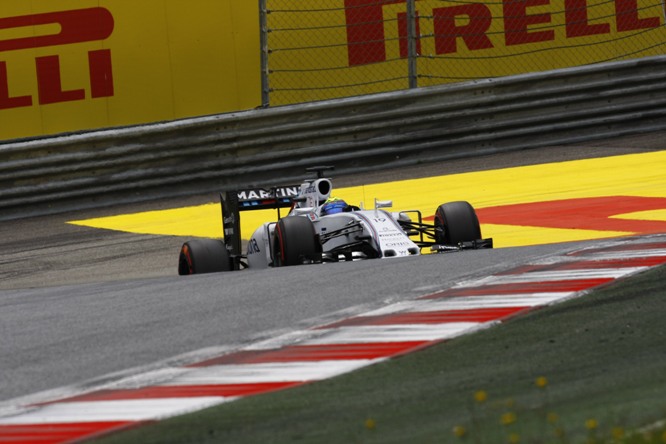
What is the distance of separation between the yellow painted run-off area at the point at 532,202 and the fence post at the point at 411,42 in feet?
4.16

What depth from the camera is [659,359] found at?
18.6ft

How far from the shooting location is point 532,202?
46.4ft

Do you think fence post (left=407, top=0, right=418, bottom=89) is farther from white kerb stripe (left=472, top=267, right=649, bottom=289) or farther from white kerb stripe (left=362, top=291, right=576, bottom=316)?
white kerb stripe (left=362, top=291, right=576, bottom=316)

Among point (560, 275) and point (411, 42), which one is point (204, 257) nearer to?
point (560, 275)

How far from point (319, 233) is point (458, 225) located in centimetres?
118

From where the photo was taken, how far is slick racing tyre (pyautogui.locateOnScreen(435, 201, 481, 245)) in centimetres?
1105

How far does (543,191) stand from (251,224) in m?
3.12

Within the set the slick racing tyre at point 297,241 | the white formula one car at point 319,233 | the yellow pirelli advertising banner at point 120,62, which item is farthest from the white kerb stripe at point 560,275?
the yellow pirelli advertising banner at point 120,62

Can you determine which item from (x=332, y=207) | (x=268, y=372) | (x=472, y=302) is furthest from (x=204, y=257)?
(x=268, y=372)

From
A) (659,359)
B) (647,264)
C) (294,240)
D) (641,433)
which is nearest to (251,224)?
(294,240)

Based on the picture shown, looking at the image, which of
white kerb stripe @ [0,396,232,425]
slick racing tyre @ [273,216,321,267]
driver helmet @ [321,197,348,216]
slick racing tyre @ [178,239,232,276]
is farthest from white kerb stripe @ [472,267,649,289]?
slick racing tyre @ [178,239,232,276]

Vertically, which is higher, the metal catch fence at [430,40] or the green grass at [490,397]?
the metal catch fence at [430,40]

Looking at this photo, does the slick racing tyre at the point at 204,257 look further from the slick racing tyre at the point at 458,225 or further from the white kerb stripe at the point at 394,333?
the white kerb stripe at the point at 394,333

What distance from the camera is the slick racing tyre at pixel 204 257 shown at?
1130 cm
